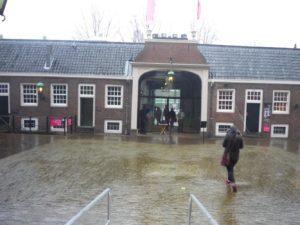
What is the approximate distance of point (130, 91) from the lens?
21.7m

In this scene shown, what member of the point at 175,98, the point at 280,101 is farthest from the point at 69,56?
the point at 280,101

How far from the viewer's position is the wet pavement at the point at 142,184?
6762mm

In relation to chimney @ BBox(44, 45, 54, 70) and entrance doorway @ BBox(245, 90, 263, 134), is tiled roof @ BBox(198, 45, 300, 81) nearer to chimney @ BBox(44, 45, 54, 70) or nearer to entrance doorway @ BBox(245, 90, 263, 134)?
entrance doorway @ BBox(245, 90, 263, 134)

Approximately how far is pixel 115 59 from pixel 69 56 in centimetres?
306

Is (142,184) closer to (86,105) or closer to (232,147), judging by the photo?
(232,147)

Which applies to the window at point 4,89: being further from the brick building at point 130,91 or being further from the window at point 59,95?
the window at point 59,95

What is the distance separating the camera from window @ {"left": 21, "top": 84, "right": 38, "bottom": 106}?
861 inches

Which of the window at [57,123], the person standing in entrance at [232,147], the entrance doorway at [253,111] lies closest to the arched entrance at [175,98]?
the entrance doorway at [253,111]

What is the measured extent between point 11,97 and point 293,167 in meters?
17.2

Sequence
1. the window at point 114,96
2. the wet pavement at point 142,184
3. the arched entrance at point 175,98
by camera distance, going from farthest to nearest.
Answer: the arched entrance at point 175,98
the window at point 114,96
the wet pavement at point 142,184

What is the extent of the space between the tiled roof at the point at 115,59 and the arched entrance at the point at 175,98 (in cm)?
205

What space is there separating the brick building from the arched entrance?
3.30 ft

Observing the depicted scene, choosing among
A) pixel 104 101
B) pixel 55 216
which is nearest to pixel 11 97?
pixel 104 101

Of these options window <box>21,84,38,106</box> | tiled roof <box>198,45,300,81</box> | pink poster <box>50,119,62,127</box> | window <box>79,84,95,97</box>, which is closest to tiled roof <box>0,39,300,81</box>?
tiled roof <box>198,45,300,81</box>
